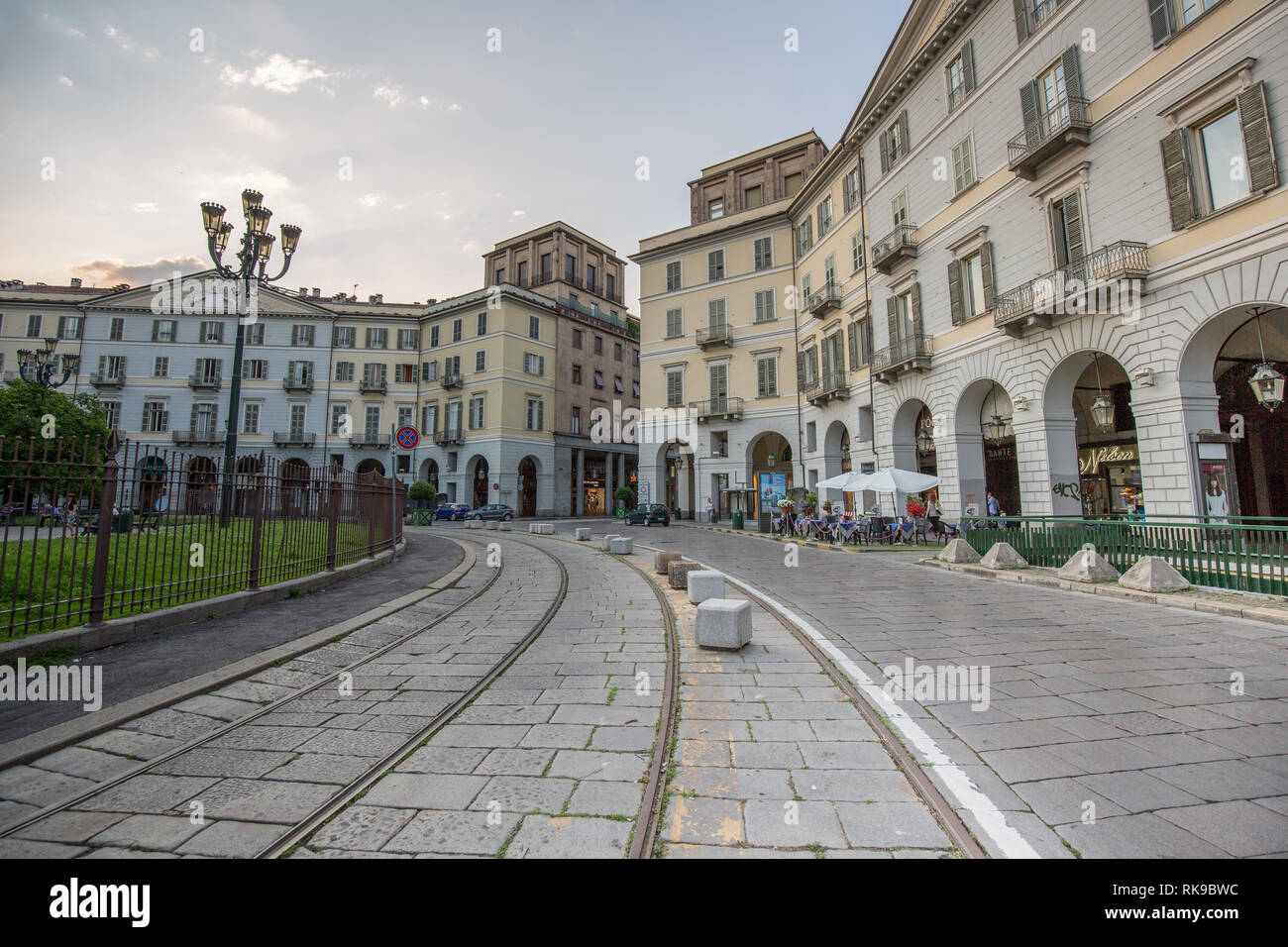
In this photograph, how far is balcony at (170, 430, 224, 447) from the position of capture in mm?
42125

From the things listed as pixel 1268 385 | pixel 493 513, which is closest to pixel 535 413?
pixel 493 513

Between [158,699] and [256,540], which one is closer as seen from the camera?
[158,699]

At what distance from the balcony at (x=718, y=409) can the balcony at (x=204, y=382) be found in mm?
36672

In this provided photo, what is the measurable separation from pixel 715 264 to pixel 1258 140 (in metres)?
25.2

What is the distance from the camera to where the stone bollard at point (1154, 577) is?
835cm

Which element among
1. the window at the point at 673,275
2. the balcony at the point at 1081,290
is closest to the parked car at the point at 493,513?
the window at the point at 673,275

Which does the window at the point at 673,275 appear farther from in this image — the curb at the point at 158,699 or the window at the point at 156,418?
the window at the point at 156,418

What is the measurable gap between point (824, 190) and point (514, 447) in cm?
2568

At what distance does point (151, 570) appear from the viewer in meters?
7.91

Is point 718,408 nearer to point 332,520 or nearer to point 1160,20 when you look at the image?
point 1160,20

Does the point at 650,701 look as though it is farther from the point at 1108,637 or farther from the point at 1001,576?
the point at 1001,576

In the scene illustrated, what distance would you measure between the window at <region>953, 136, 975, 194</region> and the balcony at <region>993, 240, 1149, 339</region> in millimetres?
4346

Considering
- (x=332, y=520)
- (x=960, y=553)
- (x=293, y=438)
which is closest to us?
(x=332, y=520)
